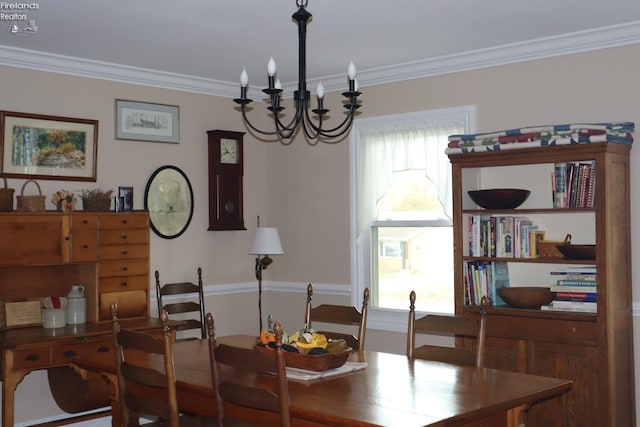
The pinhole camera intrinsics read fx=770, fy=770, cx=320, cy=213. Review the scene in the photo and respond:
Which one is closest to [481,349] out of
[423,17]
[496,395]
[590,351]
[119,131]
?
[496,395]

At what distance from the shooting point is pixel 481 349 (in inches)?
146

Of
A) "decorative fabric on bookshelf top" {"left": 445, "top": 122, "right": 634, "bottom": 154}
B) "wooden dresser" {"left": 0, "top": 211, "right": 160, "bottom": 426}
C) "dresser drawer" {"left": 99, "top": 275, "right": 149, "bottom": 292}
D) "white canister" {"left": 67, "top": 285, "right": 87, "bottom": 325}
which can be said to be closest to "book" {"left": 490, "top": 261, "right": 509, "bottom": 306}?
"decorative fabric on bookshelf top" {"left": 445, "top": 122, "right": 634, "bottom": 154}

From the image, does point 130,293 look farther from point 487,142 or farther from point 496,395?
point 496,395

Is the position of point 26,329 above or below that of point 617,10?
below

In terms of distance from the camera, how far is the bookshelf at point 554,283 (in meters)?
4.43

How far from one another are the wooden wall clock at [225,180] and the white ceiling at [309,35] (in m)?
0.59

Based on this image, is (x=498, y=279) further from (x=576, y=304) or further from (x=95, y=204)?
(x=95, y=204)

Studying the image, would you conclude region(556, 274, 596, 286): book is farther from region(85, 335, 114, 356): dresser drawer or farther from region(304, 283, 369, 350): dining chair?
region(85, 335, 114, 356): dresser drawer

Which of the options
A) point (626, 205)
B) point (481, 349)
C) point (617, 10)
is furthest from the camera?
point (626, 205)

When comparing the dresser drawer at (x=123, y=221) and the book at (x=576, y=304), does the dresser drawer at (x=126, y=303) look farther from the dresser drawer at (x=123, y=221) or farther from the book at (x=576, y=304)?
the book at (x=576, y=304)

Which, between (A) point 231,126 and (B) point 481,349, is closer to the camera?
(B) point 481,349

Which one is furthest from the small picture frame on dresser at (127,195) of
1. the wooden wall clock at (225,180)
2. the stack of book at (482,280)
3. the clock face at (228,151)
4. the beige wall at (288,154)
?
the stack of book at (482,280)

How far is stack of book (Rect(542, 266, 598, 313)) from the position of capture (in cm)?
456

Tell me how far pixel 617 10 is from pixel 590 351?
1.95 m
